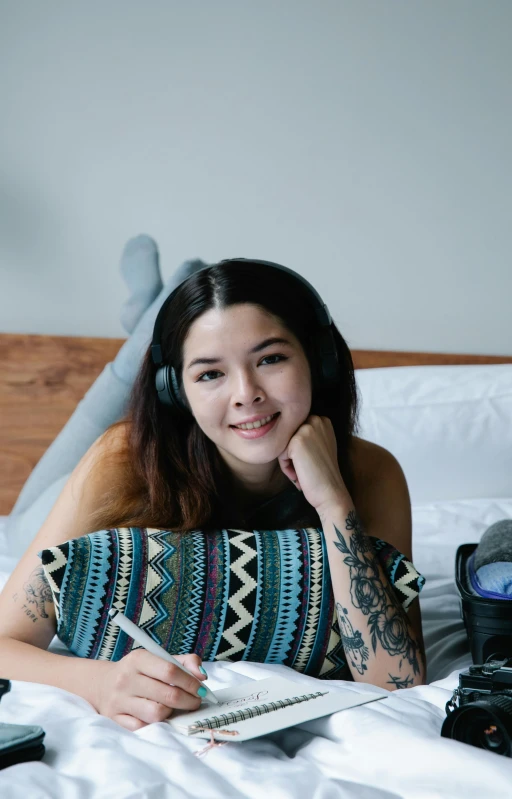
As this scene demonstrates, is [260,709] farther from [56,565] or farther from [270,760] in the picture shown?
[56,565]

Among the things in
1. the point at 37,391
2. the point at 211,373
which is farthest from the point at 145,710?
the point at 37,391

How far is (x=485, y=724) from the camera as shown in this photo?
2.20 feet

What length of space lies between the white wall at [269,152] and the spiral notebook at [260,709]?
4.77 ft

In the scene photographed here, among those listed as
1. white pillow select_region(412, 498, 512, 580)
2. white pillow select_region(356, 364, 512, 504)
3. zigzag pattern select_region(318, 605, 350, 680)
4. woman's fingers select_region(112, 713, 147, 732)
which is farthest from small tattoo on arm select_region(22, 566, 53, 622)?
white pillow select_region(356, 364, 512, 504)

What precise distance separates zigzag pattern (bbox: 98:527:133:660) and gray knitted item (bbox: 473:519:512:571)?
49 centimetres

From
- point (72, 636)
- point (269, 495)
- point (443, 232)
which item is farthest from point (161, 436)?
point (443, 232)

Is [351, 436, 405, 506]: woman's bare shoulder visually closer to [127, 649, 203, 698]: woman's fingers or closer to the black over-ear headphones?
the black over-ear headphones

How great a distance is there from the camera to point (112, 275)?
2.10 meters

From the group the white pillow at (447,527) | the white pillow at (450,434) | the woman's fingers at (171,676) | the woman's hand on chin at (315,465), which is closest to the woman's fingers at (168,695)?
the woman's fingers at (171,676)

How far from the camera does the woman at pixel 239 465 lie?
986 mm

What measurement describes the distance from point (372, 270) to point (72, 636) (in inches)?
56.2

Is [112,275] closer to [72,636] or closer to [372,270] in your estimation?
[372,270]

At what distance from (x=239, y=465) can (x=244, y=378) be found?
19 centimetres

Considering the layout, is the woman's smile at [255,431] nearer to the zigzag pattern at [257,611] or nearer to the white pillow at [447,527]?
the zigzag pattern at [257,611]
